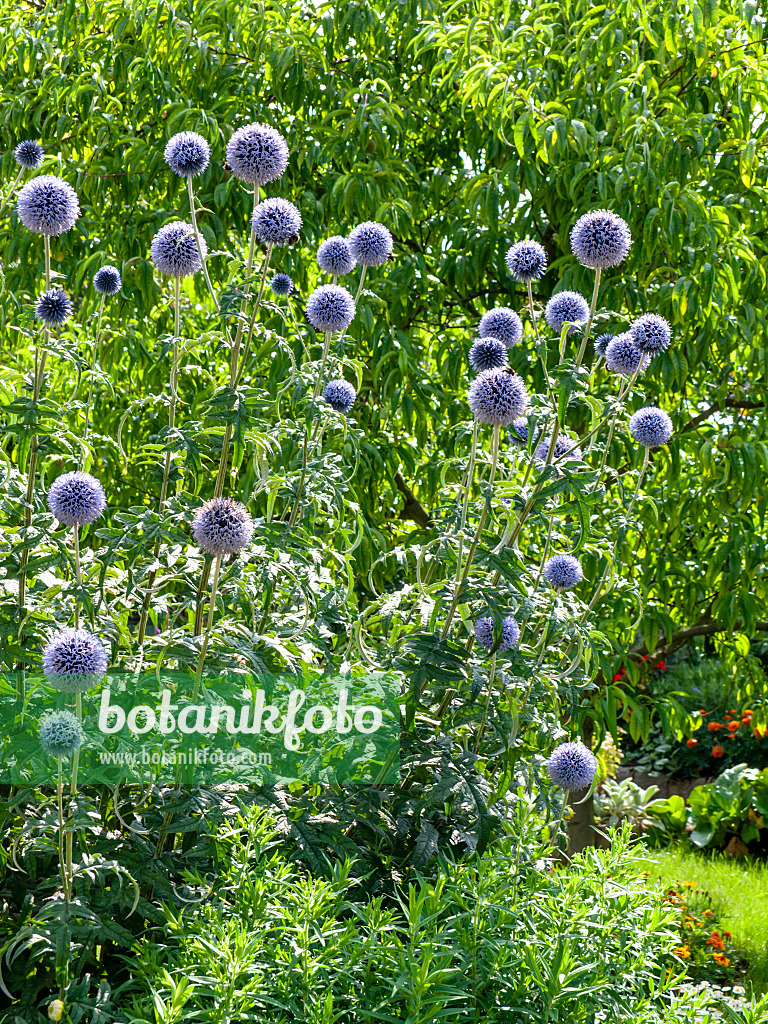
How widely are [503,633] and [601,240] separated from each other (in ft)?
3.51

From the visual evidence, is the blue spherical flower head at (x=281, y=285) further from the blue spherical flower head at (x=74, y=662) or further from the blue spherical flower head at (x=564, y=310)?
the blue spherical flower head at (x=74, y=662)

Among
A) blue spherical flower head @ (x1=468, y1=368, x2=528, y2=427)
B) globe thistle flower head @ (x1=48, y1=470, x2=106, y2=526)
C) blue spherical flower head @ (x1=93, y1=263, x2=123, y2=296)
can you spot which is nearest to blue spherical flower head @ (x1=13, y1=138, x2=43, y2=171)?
blue spherical flower head @ (x1=93, y1=263, x2=123, y2=296)

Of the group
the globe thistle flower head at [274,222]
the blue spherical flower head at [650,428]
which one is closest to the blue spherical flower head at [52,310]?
the globe thistle flower head at [274,222]

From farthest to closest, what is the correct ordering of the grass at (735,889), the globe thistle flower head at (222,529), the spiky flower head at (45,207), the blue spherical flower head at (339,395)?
the grass at (735,889) < the blue spherical flower head at (339,395) < the spiky flower head at (45,207) < the globe thistle flower head at (222,529)

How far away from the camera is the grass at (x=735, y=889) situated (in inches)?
170

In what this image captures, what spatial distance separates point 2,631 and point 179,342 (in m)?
0.79

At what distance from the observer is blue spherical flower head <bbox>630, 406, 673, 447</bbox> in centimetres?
282

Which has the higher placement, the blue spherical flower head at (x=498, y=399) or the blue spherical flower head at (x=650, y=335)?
the blue spherical flower head at (x=650, y=335)

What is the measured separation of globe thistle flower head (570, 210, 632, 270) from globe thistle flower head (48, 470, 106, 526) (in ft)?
4.70

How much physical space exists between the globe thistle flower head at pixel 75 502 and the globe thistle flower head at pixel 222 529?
0.23m

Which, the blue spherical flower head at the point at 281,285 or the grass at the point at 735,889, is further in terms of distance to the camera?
the grass at the point at 735,889

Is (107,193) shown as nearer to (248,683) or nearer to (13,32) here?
(13,32)

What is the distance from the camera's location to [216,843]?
2.17 metres

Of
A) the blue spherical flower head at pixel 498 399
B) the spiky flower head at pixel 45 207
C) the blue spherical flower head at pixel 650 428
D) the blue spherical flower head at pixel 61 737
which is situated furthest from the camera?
the blue spherical flower head at pixel 650 428
